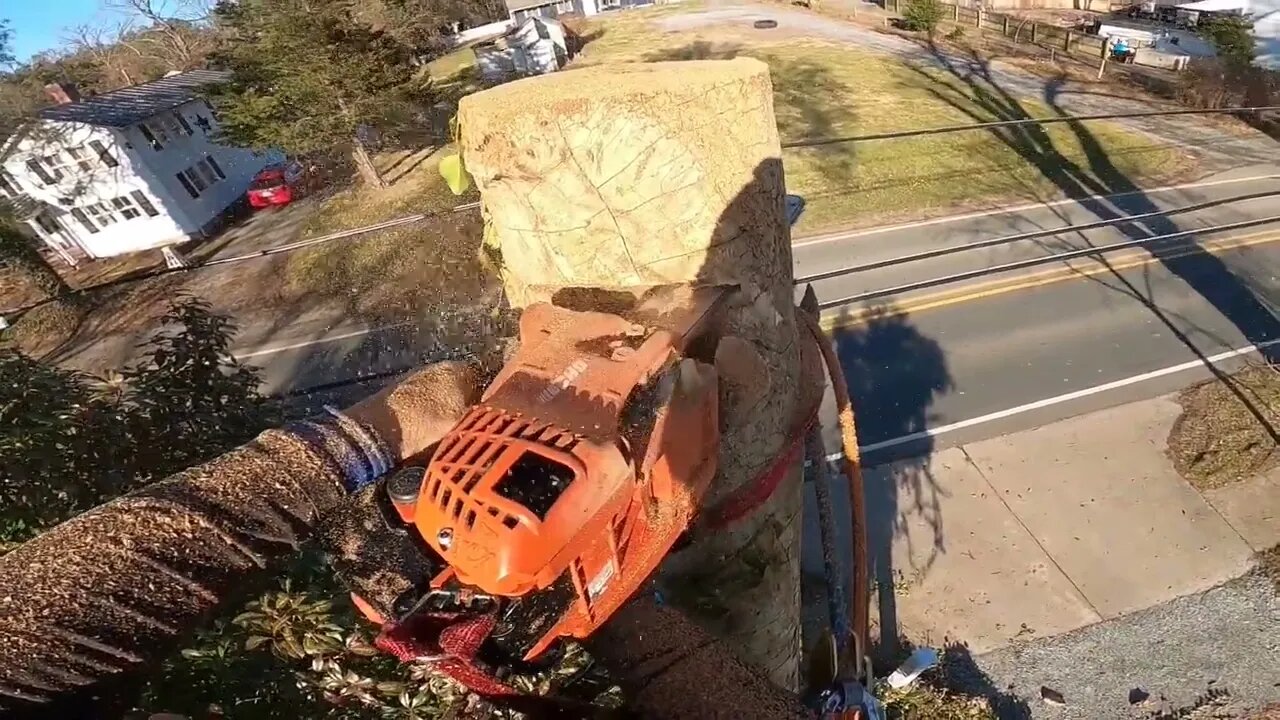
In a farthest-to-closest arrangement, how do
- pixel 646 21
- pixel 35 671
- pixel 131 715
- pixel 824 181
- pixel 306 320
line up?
pixel 646 21 → pixel 824 181 → pixel 306 320 → pixel 131 715 → pixel 35 671

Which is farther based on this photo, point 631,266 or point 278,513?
point 631,266

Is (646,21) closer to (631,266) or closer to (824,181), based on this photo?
(824,181)

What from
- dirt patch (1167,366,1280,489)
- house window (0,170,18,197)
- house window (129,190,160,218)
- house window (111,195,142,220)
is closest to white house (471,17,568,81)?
house window (129,190,160,218)

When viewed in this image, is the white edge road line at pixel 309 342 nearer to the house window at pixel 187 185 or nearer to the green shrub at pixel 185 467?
the green shrub at pixel 185 467

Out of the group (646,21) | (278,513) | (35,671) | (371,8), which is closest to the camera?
(35,671)

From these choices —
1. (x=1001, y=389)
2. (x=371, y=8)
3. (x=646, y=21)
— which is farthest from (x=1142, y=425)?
(x=646, y=21)

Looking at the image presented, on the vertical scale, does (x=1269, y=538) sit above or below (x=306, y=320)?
below

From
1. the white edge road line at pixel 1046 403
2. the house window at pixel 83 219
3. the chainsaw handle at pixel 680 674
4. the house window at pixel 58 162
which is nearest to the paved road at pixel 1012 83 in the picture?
the white edge road line at pixel 1046 403
